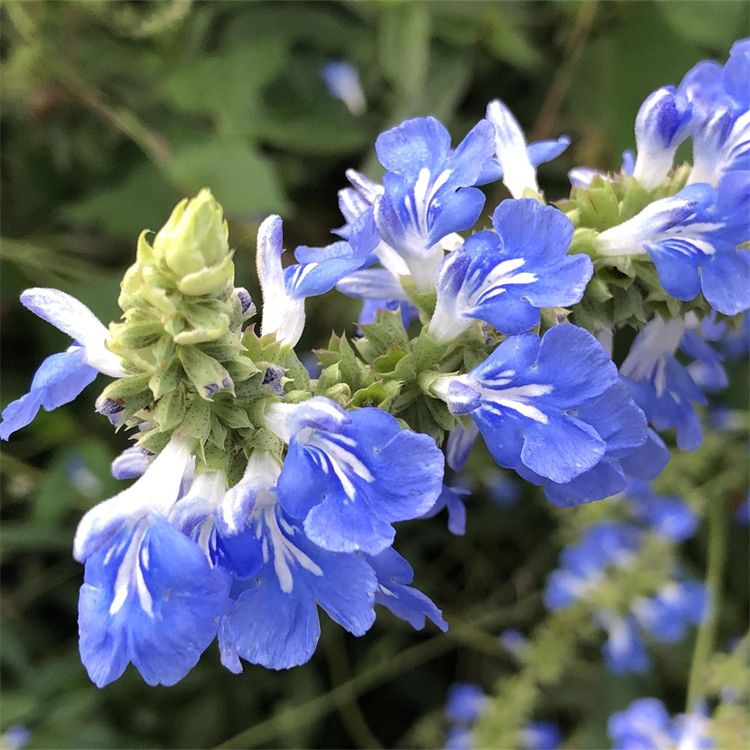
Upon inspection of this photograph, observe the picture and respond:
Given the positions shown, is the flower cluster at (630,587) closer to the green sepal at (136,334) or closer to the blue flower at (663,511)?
the blue flower at (663,511)

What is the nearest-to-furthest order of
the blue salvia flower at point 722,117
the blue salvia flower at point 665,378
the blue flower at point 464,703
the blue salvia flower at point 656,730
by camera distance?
the blue salvia flower at point 722,117 < the blue salvia flower at point 665,378 < the blue salvia flower at point 656,730 < the blue flower at point 464,703

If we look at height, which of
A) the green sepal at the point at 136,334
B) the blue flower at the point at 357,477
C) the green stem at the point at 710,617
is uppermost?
the green sepal at the point at 136,334

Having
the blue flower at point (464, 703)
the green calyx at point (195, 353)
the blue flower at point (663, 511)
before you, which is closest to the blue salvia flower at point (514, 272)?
the green calyx at point (195, 353)

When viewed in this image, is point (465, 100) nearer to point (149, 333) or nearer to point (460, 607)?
point (460, 607)

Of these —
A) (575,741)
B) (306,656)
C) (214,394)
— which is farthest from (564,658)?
(214,394)

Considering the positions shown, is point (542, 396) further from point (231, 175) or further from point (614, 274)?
point (231, 175)

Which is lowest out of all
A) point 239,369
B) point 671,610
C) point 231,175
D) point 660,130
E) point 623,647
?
point 623,647

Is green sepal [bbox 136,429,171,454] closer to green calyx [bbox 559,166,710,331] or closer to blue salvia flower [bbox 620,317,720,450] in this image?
green calyx [bbox 559,166,710,331]

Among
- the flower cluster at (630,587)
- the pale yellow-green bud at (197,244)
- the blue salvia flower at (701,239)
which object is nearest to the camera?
the pale yellow-green bud at (197,244)

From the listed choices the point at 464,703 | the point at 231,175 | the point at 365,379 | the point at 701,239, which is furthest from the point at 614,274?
the point at 464,703
